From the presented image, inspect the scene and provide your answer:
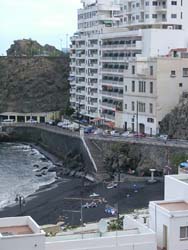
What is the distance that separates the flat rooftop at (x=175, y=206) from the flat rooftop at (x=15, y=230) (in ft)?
15.9

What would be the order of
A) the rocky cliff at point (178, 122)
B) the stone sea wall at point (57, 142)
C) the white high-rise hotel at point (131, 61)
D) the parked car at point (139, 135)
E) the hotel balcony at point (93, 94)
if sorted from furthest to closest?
1. the hotel balcony at point (93, 94)
2. the white high-rise hotel at point (131, 61)
3. the stone sea wall at point (57, 142)
4. the parked car at point (139, 135)
5. the rocky cliff at point (178, 122)

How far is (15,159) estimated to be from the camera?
77812 mm

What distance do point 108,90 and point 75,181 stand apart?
77.8 ft

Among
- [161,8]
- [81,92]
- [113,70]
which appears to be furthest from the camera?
[81,92]

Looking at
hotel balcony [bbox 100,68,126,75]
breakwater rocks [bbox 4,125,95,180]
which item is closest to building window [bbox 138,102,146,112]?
hotel balcony [bbox 100,68,126,75]

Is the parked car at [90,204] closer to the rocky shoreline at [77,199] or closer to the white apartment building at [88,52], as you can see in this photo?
the rocky shoreline at [77,199]

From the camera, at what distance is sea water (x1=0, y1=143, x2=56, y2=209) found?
58.7 metres

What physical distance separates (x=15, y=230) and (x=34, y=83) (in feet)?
300

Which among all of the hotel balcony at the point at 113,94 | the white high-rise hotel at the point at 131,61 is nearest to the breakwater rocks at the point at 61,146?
the white high-rise hotel at the point at 131,61

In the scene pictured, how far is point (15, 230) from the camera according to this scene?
1998 cm

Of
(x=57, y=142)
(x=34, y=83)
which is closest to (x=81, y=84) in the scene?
(x=34, y=83)

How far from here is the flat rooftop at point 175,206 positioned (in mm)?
22000

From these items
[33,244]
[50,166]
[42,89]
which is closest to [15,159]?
[50,166]

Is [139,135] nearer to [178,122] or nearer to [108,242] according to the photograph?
[178,122]
